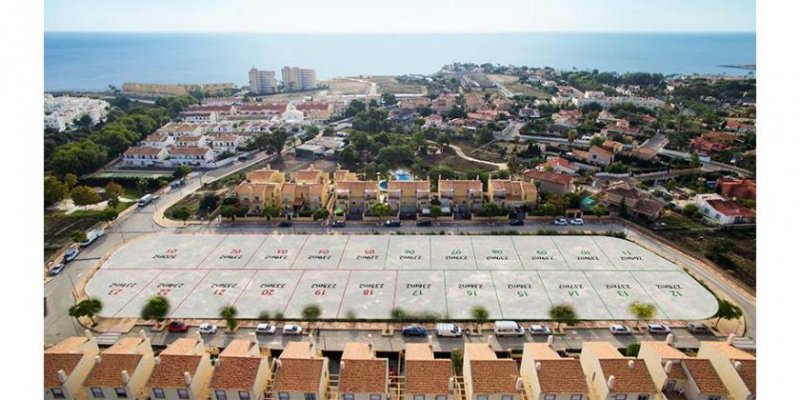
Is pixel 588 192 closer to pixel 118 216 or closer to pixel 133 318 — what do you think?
pixel 133 318

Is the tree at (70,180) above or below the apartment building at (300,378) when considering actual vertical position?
above

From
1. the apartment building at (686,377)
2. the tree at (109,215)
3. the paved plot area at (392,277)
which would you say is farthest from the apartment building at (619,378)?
the tree at (109,215)

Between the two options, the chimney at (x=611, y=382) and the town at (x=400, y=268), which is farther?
the town at (x=400, y=268)

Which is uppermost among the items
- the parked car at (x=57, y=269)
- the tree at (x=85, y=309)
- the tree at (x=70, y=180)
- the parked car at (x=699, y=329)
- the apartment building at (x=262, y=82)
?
the apartment building at (x=262, y=82)

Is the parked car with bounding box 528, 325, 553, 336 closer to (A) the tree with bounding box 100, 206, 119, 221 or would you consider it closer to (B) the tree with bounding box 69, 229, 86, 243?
(B) the tree with bounding box 69, 229, 86, 243

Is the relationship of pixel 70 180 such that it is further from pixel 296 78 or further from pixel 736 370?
pixel 296 78

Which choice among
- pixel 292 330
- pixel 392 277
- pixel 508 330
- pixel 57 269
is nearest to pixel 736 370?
pixel 508 330

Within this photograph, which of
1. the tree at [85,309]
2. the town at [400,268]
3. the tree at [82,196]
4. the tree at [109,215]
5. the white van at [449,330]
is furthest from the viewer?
the tree at [82,196]

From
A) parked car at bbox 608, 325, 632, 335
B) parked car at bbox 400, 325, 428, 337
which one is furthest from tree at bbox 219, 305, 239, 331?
parked car at bbox 608, 325, 632, 335

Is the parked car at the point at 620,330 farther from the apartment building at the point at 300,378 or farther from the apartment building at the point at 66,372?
the apartment building at the point at 66,372
